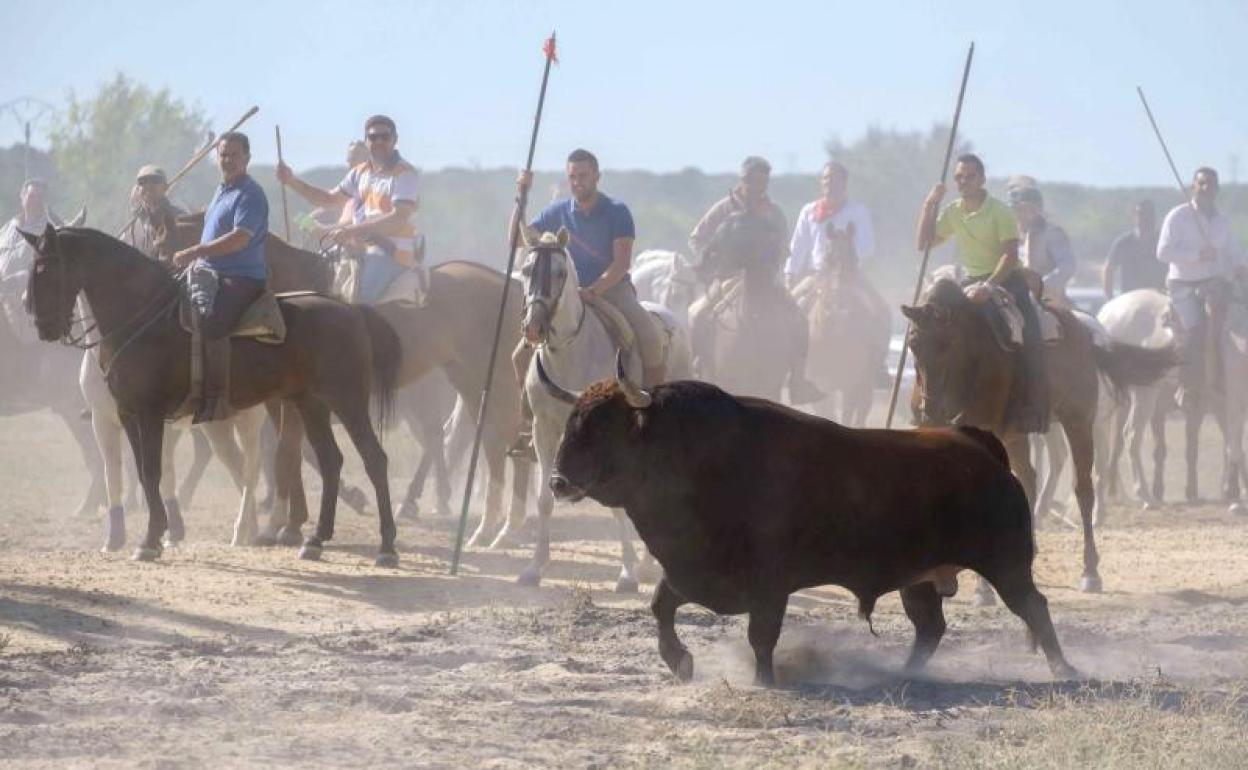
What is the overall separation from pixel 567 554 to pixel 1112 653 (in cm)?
555

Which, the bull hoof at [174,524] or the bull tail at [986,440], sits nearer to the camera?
the bull tail at [986,440]

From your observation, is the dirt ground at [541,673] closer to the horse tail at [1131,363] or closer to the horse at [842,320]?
the horse tail at [1131,363]

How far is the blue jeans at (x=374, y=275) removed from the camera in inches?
679

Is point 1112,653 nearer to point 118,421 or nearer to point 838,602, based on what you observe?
point 838,602

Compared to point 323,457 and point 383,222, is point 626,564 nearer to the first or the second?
point 323,457

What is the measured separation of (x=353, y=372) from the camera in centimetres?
1540

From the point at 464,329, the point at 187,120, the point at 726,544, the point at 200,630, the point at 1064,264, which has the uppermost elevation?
the point at 187,120

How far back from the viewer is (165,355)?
1458 cm

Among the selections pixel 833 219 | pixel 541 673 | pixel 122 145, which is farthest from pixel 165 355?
pixel 122 145

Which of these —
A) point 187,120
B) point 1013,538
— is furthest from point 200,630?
point 187,120

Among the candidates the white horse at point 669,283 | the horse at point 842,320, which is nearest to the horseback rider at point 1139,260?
the horse at point 842,320

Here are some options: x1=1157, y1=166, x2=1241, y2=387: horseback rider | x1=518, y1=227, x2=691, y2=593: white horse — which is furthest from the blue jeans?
x1=1157, y1=166, x2=1241, y2=387: horseback rider

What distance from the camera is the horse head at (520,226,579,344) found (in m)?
13.4

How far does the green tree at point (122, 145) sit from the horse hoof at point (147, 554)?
119ft
